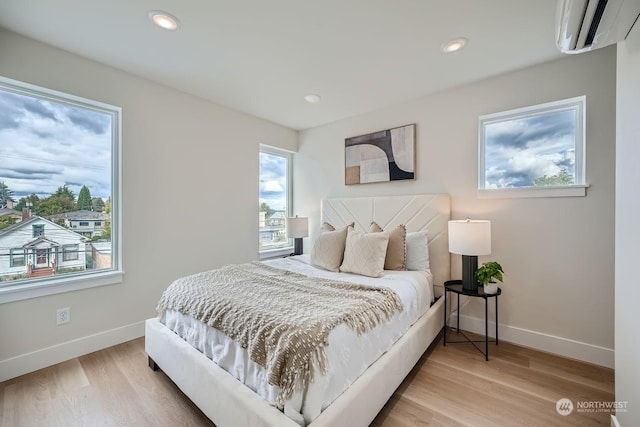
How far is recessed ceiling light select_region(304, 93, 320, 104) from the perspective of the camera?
2.99 metres

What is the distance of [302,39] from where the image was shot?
6.59 ft

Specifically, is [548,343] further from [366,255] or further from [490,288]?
[366,255]

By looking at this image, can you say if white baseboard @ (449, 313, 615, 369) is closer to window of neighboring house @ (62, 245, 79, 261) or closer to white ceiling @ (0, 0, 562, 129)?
white ceiling @ (0, 0, 562, 129)

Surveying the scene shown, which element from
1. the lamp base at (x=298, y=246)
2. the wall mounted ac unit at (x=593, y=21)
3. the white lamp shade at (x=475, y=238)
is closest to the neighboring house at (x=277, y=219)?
the lamp base at (x=298, y=246)

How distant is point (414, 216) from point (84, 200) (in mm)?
3267

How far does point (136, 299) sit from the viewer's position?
258 cm

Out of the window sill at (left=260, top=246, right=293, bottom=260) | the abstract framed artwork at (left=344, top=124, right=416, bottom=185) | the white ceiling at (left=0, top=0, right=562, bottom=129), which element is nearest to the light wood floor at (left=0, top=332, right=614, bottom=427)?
the window sill at (left=260, top=246, right=293, bottom=260)

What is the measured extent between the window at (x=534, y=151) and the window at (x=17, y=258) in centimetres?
408

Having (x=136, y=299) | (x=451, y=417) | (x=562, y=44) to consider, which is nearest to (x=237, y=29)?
(x=562, y=44)

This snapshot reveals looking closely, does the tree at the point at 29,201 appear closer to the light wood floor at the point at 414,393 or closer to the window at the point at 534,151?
the light wood floor at the point at 414,393

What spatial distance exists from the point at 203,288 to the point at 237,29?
1.89 m

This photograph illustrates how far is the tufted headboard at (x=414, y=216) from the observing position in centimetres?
272

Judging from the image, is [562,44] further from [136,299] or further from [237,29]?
[136,299]

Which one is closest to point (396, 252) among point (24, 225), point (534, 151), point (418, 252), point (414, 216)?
point (418, 252)
